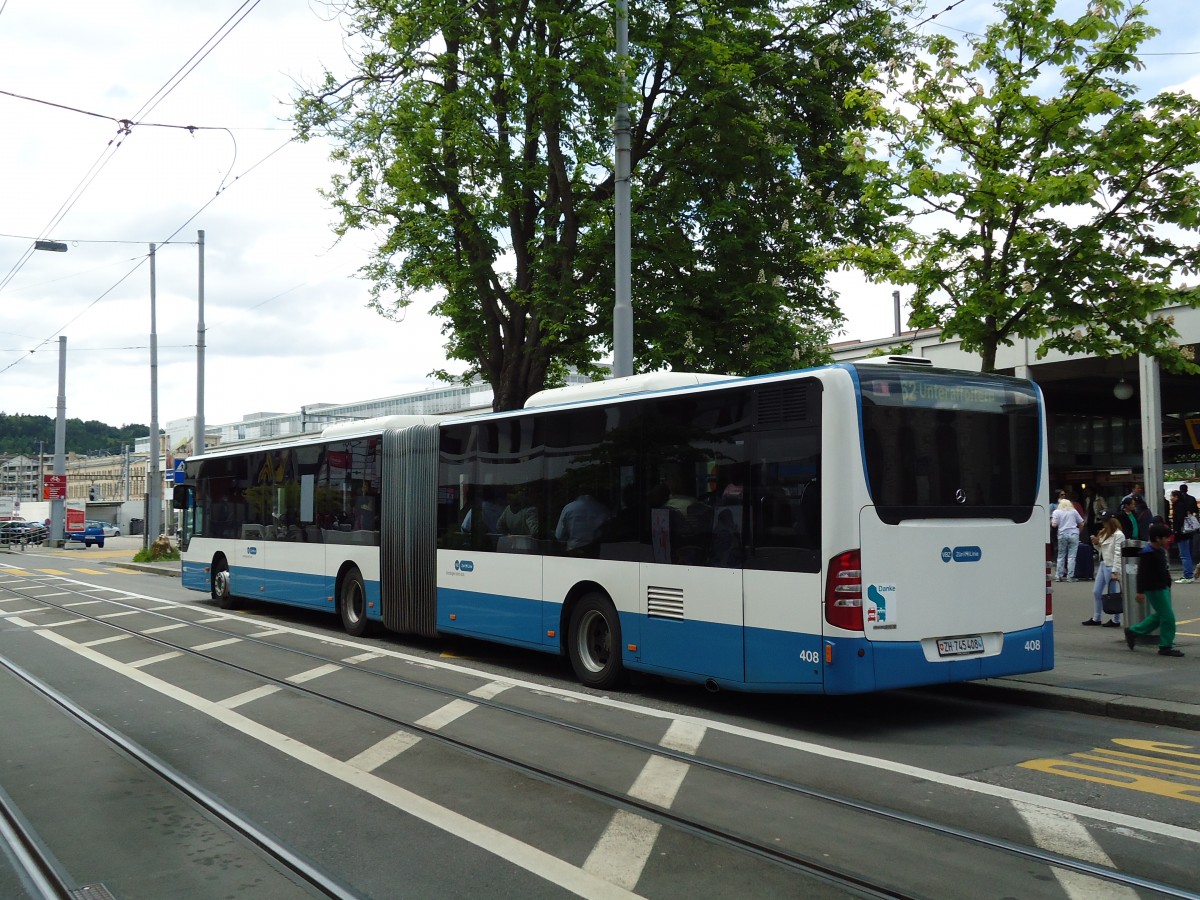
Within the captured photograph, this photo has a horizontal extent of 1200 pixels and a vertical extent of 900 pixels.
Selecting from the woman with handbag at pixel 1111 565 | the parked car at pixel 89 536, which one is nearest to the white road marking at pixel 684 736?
the woman with handbag at pixel 1111 565

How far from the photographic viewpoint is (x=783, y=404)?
8.77 meters

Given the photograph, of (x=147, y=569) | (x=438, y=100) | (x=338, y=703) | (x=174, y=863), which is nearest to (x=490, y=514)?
(x=338, y=703)

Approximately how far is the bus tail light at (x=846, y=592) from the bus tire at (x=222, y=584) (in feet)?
47.0

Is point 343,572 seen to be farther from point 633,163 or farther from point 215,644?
point 633,163

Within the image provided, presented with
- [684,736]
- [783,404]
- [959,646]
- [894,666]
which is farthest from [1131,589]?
[684,736]

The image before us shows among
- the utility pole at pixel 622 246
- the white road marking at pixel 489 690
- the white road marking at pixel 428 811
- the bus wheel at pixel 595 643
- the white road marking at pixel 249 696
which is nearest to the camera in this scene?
the white road marking at pixel 428 811

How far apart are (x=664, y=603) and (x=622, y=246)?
267 inches

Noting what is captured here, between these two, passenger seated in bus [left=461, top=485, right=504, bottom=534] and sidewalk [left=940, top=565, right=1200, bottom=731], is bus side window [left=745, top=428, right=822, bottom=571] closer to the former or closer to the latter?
sidewalk [left=940, top=565, right=1200, bottom=731]

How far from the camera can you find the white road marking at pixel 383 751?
739 centimetres

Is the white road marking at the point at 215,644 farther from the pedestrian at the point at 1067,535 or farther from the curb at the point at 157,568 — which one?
the curb at the point at 157,568

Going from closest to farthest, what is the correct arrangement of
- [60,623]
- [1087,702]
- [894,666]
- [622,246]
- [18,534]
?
[894,666] < [1087,702] < [622,246] < [60,623] < [18,534]

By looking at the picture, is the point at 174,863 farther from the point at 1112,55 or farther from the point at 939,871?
the point at 1112,55

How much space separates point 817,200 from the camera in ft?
64.2

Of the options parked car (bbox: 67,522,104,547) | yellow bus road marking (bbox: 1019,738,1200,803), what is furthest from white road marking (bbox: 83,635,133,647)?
parked car (bbox: 67,522,104,547)
